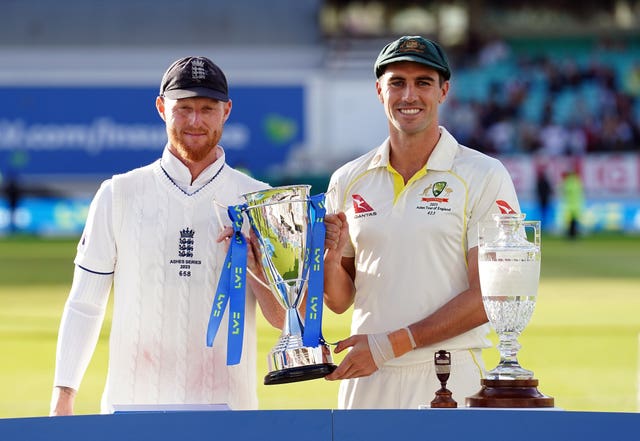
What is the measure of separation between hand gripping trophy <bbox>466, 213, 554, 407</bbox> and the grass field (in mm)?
803

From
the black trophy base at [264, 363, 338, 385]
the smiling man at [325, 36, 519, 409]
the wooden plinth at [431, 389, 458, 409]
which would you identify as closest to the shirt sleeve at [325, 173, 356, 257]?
the smiling man at [325, 36, 519, 409]

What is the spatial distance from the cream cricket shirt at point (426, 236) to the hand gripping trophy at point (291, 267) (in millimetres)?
465

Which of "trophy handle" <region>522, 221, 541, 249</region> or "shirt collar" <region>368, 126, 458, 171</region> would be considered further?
"shirt collar" <region>368, 126, 458, 171</region>

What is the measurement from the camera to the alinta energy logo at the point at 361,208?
159 inches

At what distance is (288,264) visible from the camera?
3521mm

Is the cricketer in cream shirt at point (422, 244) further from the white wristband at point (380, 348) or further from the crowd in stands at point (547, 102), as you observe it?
the crowd in stands at point (547, 102)

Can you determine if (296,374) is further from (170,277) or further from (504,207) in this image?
(504,207)

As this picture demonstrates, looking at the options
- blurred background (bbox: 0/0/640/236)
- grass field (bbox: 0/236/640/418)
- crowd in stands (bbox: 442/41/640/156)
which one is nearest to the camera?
grass field (bbox: 0/236/640/418)

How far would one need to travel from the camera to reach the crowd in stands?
108ft

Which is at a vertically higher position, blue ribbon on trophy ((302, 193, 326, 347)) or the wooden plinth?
blue ribbon on trophy ((302, 193, 326, 347))

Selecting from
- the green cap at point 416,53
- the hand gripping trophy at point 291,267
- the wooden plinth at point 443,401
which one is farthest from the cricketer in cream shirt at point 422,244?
the wooden plinth at point 443,401

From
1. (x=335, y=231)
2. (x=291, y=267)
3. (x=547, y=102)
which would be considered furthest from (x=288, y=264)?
→ (x=547, y=102)

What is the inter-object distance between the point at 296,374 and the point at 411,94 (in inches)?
37.6

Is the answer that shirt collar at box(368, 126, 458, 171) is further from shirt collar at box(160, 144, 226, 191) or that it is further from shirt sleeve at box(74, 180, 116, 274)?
shirt sleeve at box(74, 180, 116, 274)
